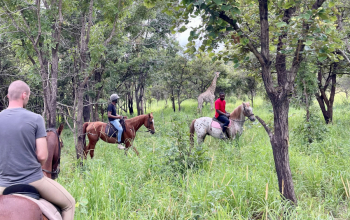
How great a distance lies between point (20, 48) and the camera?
649cm

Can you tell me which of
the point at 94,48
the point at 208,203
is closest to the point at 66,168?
the point at 94,48

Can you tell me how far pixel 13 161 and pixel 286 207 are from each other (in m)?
3.33

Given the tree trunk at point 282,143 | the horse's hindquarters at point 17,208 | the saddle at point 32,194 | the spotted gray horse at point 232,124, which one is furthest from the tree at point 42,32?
the tree trunk at point 282,143

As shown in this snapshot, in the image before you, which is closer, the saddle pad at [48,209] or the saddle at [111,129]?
the saddle pad at [48,209]

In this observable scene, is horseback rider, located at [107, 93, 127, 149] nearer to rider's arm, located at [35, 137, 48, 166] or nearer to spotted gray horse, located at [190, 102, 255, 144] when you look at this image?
spotted gray horse, located at [190, 102, 255, 144]

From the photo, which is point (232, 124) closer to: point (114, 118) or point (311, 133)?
point (311, 133)

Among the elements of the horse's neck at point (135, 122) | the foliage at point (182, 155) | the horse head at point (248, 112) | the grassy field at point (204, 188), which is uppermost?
the horse head at point (248, 112)

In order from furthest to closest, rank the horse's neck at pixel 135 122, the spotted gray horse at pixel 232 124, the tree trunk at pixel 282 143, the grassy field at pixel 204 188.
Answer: the horse's neck at pixel 135 122
the spotted gray horse at pixel 232 124
the grassy field at pixel 204 188
the tree trunk at pixel 282 143

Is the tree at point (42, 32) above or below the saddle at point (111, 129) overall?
above

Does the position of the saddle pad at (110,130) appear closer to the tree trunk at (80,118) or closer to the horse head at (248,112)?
the tree trunk at (80,118)

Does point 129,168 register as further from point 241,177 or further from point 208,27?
point 208,27

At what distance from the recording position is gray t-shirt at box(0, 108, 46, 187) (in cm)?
238

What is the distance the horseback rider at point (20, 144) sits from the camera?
94.0 inches

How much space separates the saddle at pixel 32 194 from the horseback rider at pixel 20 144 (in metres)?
0.06
